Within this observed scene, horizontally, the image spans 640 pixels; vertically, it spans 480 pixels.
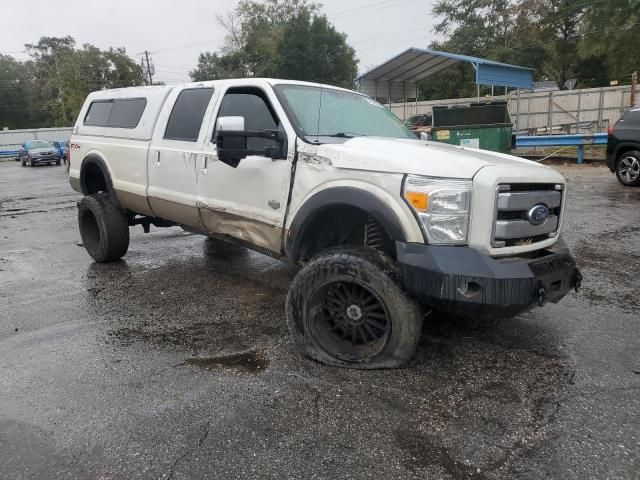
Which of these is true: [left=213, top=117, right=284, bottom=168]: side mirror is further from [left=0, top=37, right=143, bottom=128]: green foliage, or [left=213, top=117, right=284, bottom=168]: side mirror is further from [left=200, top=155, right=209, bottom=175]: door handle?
[left=0, top=37, right=143, bottom=128]: green foliage

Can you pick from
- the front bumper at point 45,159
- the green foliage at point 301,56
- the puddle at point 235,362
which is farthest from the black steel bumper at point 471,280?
the green foliage at point 301,56

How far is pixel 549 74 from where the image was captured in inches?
1860

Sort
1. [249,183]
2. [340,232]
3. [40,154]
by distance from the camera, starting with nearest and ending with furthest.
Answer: [340,232], [249,183], [40,154]

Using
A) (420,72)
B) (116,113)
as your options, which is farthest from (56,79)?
(116,113)

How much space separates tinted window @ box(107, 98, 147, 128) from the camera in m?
5.45

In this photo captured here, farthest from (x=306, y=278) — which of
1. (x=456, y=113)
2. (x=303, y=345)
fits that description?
(x=456, y=113)

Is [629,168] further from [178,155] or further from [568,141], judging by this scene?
[178,155]

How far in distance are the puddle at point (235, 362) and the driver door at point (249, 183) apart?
2.84 ft

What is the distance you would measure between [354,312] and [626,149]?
980 cm

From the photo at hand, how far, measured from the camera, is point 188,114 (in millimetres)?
4789

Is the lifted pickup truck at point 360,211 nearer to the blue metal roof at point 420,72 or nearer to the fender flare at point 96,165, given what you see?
the fender flare at point 96,165

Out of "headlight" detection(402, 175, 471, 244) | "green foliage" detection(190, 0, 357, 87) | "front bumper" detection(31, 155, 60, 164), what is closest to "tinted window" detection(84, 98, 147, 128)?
"headlight" detection(402, 175, 471, 244)

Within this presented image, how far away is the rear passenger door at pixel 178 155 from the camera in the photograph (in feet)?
15.1

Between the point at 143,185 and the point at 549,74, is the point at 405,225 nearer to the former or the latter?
the point at 143,185
